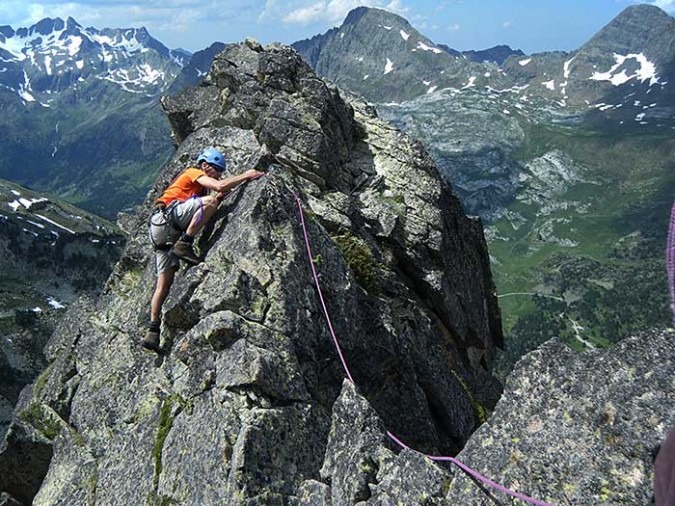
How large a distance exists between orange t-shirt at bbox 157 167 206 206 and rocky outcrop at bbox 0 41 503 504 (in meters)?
1.50

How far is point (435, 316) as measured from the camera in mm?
28938

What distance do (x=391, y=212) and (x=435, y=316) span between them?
561 cm

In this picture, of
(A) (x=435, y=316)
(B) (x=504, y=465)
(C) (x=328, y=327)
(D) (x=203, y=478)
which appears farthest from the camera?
(A) (x=435, y=316)

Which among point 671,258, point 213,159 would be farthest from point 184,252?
point 671,258

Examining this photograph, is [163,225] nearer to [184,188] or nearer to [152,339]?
[184,188]

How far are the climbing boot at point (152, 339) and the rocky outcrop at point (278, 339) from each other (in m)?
0.43

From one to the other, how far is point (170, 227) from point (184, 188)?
167 cm

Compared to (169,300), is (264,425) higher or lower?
lower

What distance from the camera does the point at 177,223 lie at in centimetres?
2173

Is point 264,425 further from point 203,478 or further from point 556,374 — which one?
point 556,374

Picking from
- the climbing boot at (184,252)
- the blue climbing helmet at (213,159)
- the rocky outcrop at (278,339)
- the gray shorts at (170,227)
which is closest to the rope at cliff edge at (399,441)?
the rocky outcrop at (278,339)

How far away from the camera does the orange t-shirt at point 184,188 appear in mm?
22000

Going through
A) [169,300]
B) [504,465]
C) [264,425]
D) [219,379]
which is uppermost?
[169,300]

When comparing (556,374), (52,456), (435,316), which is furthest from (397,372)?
(52,456)
